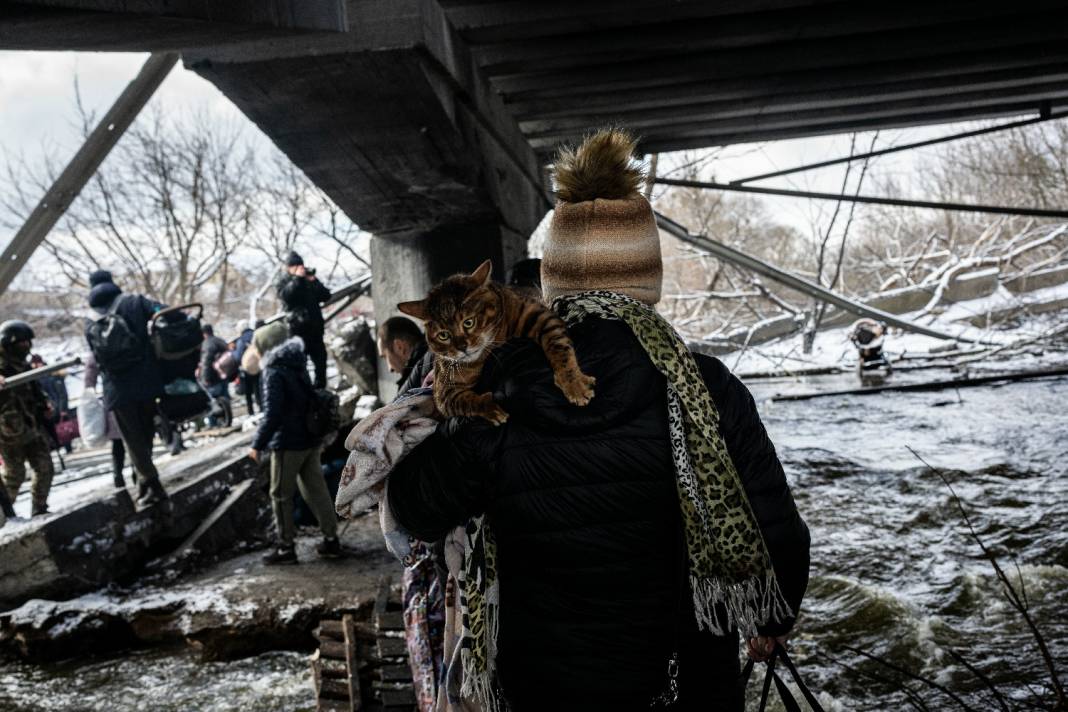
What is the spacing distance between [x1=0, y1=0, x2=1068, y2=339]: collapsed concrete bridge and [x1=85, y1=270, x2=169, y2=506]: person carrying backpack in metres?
2.70

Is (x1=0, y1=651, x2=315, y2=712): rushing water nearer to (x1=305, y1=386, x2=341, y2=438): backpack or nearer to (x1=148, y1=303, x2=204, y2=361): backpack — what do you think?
(x1=305, y1=386, x2=341, y2=438): backpack

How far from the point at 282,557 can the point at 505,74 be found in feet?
13.7

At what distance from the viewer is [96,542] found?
616cm

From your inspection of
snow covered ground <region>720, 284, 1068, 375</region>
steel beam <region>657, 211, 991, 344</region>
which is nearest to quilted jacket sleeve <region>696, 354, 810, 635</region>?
steel beam <region>657, 211, 991, 344</region>

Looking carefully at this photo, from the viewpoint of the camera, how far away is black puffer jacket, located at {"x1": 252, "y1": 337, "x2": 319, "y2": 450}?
6.17m

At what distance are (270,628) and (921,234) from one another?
24.0 metres

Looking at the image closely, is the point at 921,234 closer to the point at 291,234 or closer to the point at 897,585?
the point at 291,234

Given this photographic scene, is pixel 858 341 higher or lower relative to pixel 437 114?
lower

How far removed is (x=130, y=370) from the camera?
22.8 feet

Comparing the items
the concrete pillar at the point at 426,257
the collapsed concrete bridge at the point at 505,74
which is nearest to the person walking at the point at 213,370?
the collapsed concrete bridge at the point at 505,74

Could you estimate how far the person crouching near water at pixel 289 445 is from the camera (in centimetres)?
620

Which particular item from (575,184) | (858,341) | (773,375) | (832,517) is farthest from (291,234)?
(575,184)

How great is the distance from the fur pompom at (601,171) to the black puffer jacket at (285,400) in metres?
4.65

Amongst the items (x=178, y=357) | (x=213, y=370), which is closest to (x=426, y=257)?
(x=178, y=357)
